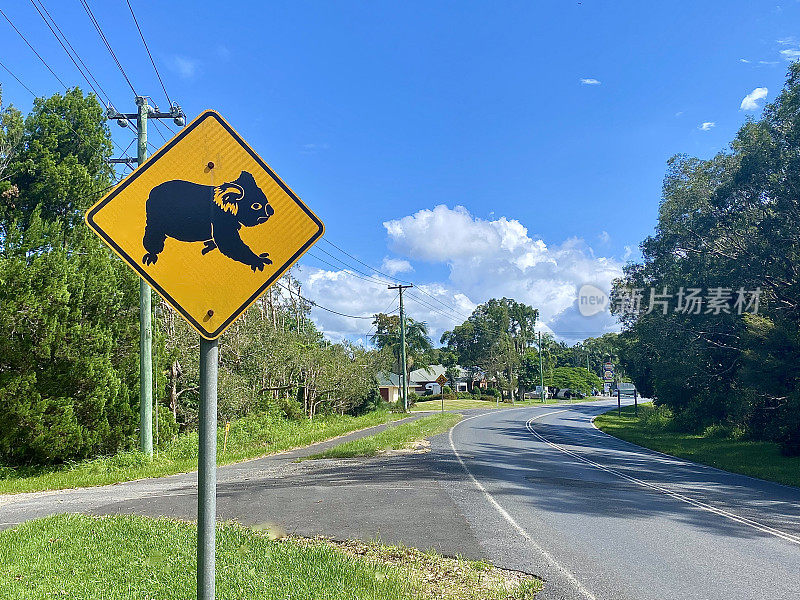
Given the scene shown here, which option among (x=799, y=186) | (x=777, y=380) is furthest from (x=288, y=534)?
(x=799, y=186)

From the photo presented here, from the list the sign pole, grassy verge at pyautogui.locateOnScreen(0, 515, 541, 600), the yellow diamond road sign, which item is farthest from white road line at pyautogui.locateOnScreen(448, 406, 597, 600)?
the yellow diamond road sign

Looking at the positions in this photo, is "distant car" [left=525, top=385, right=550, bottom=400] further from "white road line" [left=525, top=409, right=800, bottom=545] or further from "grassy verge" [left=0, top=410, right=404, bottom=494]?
"white road line" [left=525, top=409, right=800, bottom=545]

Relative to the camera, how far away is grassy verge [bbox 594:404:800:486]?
61.4 ft

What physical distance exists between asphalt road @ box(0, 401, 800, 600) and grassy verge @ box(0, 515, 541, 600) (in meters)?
0.73

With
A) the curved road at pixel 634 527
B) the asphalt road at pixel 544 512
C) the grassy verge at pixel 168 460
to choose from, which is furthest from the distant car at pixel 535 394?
the asphalt road at pixel 544 512

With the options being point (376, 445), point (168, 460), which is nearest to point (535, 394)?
point (376, 445)

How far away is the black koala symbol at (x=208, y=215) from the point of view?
2969 mm

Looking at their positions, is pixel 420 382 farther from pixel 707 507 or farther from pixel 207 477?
pixel 207 477

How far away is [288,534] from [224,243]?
6031mm

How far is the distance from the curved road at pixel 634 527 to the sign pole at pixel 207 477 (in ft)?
14.2

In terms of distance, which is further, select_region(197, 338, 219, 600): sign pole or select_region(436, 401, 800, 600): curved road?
select_region(436, 401, 800, 600): curved road

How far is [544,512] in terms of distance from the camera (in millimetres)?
10164

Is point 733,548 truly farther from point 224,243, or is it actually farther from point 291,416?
point 291,416

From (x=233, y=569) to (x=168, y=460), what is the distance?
500 inches
